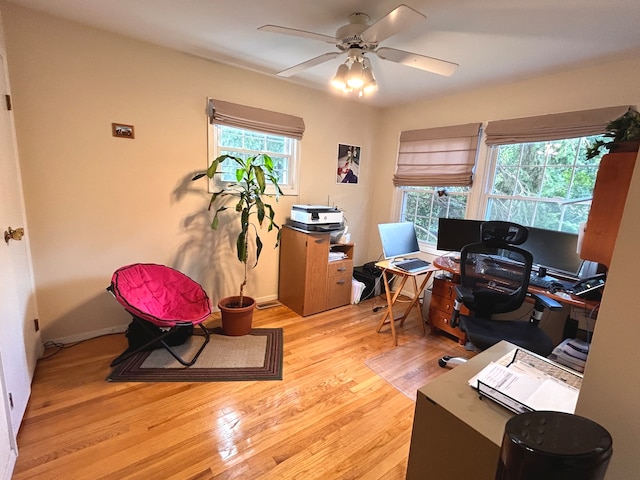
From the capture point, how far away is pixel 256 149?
10.4ft

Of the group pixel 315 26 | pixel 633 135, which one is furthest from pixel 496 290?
pixel 315 26

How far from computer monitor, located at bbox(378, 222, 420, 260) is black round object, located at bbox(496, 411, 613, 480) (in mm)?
2210

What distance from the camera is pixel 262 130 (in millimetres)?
3033

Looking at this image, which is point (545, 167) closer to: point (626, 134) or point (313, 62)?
point (626, 134)

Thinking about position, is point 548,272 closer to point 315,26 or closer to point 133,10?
point 315,26

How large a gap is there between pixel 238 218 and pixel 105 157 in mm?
1215

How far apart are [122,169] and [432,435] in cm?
276

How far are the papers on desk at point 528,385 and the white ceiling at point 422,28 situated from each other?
1.86m

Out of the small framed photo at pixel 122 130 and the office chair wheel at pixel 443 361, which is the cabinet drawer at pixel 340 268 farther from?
the small framed photo at pixel 122 130

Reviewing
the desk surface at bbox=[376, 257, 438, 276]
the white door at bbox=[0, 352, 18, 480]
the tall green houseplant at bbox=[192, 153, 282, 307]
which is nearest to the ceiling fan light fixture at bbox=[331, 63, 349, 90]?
the tall green houseplant at bbox=[192, 153, 282, 307]

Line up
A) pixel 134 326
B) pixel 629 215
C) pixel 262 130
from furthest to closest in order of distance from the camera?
pixel 262 130
pixel 134 326
pixel 629 215

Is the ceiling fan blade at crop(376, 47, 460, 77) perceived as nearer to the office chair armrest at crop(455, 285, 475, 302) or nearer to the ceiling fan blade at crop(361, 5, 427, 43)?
the ceiling fan blade at crop(361, 5, 427, 43)

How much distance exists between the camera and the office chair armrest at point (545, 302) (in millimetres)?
1949

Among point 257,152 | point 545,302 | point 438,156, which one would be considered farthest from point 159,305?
point 438,156
